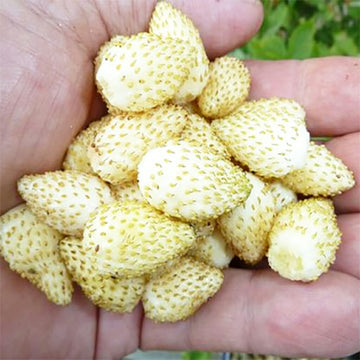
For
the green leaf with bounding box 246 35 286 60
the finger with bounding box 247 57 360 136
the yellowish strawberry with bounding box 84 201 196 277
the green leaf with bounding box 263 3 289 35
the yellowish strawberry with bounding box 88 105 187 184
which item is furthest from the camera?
the green leaf with bounding box 263 3 289 35

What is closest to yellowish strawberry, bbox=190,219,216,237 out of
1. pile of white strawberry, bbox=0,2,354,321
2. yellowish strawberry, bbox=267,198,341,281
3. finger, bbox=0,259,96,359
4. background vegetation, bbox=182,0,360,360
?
pile of white strawberry, bbox=0,2,354,321

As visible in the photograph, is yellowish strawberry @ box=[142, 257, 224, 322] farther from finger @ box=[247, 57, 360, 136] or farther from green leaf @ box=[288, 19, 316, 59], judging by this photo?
green leaf @ box=[288, 19, 316, 59]

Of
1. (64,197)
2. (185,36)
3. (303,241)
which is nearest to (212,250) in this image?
(303,241)

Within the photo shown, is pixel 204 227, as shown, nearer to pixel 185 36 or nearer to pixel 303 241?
pixel 303 241

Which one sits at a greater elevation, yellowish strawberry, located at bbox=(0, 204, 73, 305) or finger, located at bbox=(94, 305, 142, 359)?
yellowish strawberry, located at bbox=(0, 204, 73, 305)

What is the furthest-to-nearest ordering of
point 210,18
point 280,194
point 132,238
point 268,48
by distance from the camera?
point 268,48 → point 210,18 → point 280,194 → point 132,238

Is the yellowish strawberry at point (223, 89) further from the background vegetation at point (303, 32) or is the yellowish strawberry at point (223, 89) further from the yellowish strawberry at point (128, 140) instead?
the background vegetation at point (303, 32)
